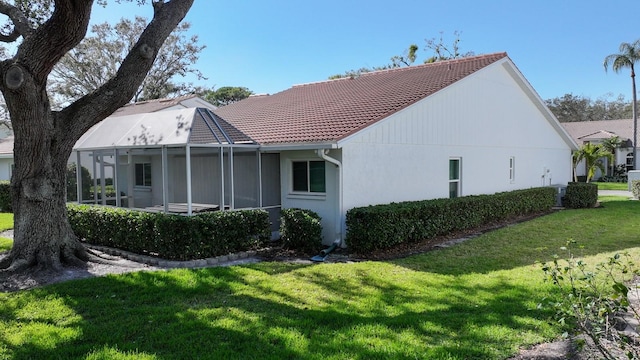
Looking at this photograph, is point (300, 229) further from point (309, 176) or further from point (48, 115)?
point (48, 115)

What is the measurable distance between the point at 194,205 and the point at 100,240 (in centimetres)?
263

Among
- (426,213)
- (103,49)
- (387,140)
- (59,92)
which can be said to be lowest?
(426,213)

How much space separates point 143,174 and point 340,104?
7.25 metres

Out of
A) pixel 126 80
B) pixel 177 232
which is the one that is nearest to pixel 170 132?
pixel 126 80

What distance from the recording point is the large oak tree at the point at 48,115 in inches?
302

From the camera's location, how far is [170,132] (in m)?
10.7

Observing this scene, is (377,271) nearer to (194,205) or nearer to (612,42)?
(194,205)

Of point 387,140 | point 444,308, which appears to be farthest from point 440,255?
point 444,308

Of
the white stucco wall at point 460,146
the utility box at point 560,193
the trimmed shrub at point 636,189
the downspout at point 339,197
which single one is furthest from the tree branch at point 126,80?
the trimmed shrub at point 636,189

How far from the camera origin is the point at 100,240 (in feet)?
36.9

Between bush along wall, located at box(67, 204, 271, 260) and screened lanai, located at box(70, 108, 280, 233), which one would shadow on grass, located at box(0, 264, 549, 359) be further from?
screened lanai, located at box(70, 108, 280, 233)

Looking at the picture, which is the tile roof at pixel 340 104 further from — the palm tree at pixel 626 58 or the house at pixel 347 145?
the palm tree at pixel 626 58

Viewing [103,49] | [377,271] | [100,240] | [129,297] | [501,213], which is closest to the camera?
[129,297]

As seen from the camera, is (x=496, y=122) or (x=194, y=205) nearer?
(x=194, y=205)
